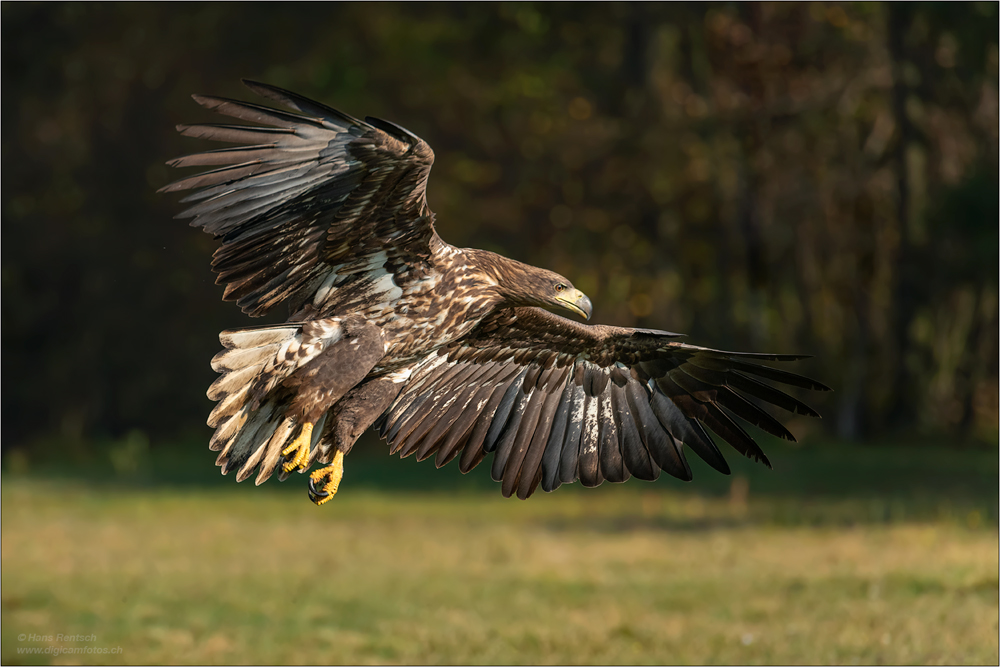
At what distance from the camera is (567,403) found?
6.59m

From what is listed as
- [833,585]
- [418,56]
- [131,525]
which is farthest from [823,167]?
[131,525]

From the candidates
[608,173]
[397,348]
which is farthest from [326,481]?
[608,173]

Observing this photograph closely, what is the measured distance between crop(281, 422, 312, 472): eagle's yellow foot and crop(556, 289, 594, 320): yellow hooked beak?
4.47ft

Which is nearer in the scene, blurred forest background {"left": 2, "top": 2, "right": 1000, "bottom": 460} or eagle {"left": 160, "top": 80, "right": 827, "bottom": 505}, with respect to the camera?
eagle {"left": 160, "top": 80, "right": 827, "bottom": 505}

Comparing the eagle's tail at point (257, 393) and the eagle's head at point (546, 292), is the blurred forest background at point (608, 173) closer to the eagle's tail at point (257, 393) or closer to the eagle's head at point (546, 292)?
the eagle's head at point (546, 292)

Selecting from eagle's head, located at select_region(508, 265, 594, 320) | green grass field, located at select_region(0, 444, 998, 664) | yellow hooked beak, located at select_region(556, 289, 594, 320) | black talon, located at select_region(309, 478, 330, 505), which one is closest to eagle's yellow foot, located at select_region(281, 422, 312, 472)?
black talon, located at select_region(309, 478, 330, 505)

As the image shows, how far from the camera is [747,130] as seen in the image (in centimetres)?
1681

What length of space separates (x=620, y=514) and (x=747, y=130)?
19.5 ft

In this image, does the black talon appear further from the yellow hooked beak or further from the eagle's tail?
the yellow hooked beak

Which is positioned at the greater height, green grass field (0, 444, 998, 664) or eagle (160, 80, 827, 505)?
eagle (160, 80, 827, 505)

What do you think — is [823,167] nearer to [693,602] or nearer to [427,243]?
[693,602]

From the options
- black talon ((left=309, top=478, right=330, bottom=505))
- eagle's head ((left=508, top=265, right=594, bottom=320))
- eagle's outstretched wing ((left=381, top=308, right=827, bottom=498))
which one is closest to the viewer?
black talon ((left=309, top=478, right=330, bottom=505))

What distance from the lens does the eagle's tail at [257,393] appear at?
17.3ft

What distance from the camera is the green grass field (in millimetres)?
8477
